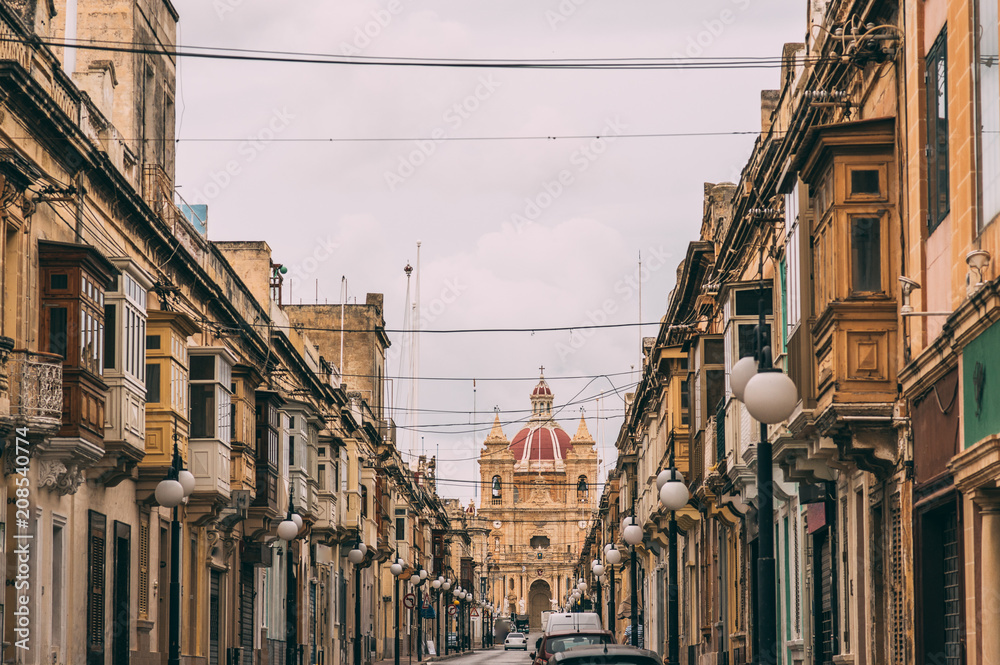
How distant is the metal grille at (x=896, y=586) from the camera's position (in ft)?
57.0

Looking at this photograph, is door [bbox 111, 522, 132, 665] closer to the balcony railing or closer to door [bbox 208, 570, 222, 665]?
door [bbox 208, 570, 222, 665]

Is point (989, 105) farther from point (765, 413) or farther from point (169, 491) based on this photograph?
point (169, 491)

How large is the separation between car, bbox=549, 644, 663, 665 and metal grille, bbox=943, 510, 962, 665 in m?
3.05

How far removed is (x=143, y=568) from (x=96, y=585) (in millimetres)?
3683

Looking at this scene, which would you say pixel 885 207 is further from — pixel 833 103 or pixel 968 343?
pixel 968 343

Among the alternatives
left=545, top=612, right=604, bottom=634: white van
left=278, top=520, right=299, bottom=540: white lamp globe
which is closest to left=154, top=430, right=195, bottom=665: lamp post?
left=278, top=520, right=299, bottom=540: white lamp globe

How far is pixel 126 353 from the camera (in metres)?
24.9

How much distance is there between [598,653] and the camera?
619 inches

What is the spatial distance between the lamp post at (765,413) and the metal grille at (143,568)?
17.7 m

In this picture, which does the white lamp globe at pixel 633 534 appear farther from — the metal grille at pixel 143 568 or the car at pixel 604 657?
the car at pixel 604 657

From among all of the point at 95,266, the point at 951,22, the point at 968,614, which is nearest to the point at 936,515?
the point at 968,614

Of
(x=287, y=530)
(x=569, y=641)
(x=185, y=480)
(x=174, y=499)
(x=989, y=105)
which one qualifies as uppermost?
(x=989, y=105)

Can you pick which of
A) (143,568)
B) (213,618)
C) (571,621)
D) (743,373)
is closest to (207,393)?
(143,568)

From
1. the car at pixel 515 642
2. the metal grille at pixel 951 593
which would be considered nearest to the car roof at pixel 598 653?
→ the metal grille at pixel 951 593
